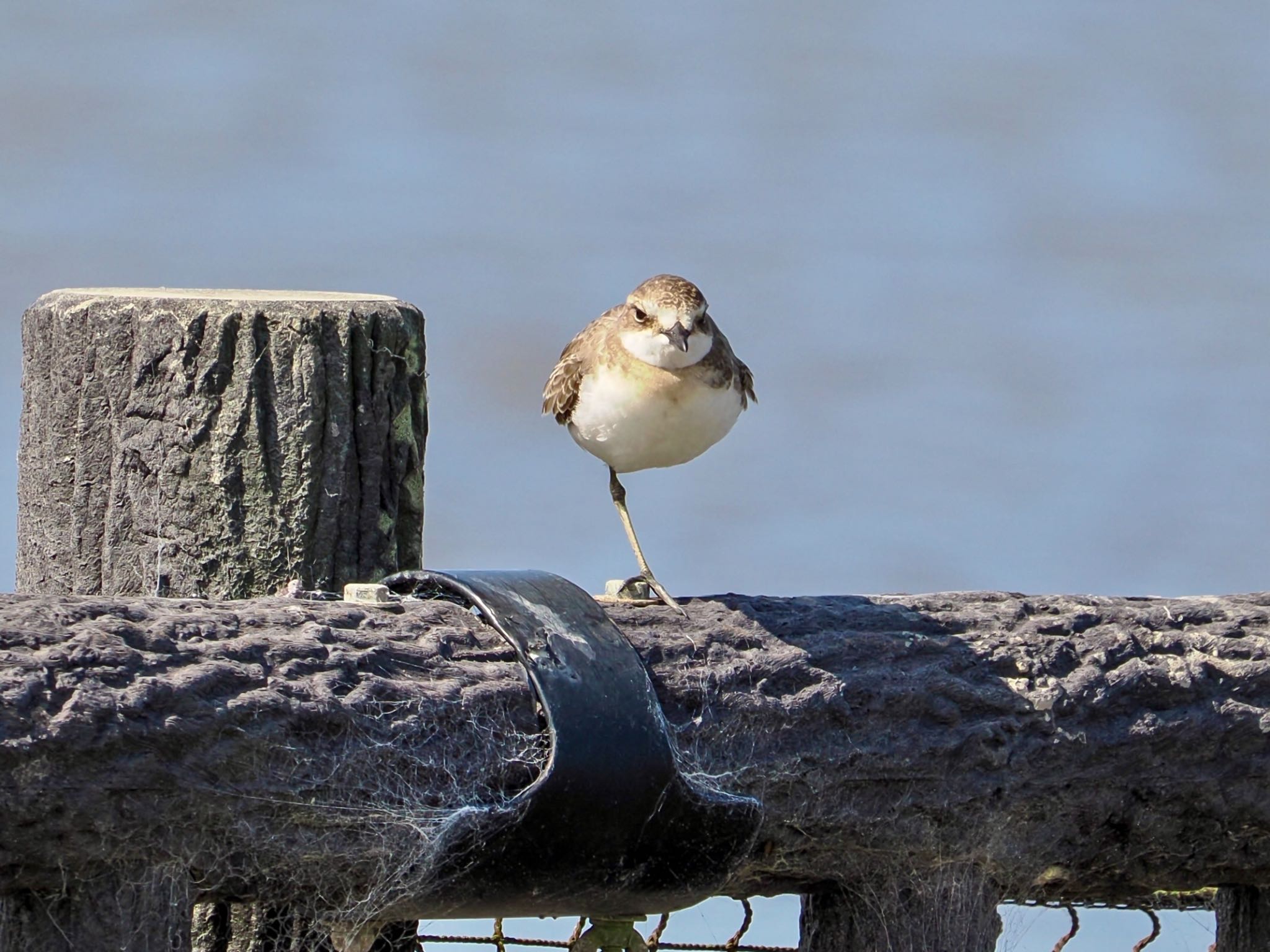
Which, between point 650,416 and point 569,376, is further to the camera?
point 569,376

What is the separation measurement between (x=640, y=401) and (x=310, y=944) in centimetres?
118

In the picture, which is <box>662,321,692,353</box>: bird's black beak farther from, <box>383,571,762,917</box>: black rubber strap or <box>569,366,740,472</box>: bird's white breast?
<box>383,571,762,917</box>: black rubber strap

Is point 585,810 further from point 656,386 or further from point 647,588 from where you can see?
point 656,386

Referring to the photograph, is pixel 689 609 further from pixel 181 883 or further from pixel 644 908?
pixel 181 883

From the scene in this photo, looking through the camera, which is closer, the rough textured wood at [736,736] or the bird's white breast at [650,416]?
the rough textured wood at [736,736]

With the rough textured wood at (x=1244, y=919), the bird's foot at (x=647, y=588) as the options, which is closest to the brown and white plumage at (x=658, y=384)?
the bird's foot at (x=647, y=588)

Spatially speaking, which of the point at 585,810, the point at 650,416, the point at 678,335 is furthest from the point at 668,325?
the point at 585,810

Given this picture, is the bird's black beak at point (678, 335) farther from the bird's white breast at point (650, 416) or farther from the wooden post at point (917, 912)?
the wooden post at point (917, 912)

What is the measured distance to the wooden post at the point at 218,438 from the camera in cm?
324

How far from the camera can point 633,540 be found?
3.31 metres

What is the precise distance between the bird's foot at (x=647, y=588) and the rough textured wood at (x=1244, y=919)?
3.94 ft

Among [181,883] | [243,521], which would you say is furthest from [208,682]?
[243,521]

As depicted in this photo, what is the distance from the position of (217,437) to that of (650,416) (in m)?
0.83

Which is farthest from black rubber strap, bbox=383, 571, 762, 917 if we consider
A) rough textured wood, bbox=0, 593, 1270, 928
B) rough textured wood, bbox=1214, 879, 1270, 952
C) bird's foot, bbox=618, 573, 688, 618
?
rough textured wood, bbox=1214, 879, 1270, 952
